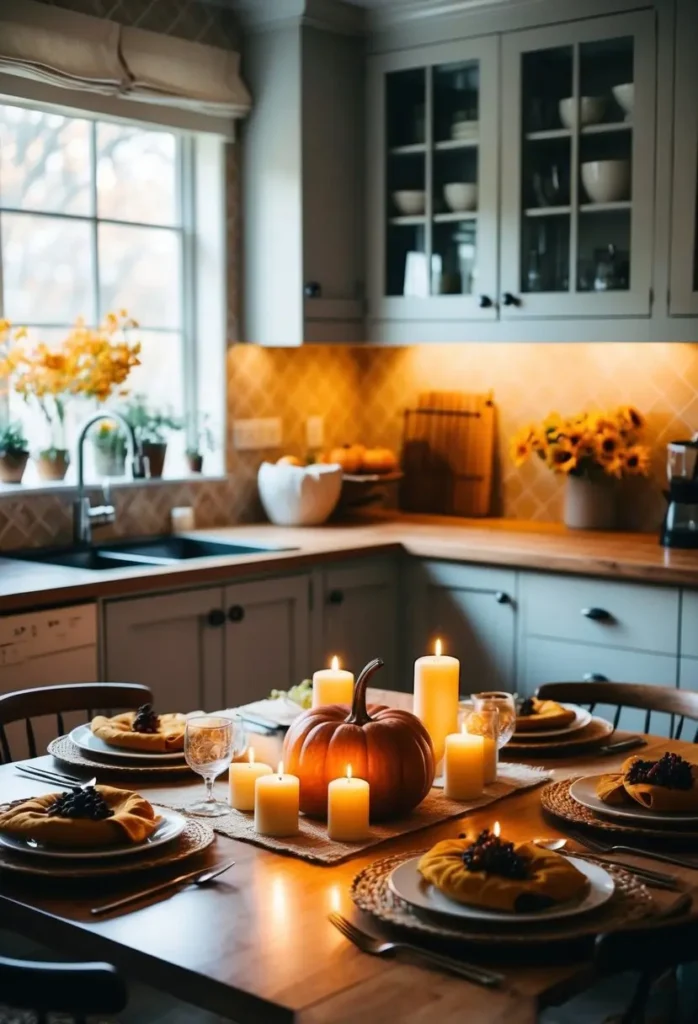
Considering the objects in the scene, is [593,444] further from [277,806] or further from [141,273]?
[277,806]

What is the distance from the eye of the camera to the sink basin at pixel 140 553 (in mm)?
4027

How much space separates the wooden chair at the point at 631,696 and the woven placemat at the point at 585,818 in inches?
25.6

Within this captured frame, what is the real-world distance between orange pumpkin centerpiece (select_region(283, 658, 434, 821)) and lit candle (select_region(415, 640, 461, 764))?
20 centimetres

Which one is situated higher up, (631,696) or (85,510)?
(85,510)

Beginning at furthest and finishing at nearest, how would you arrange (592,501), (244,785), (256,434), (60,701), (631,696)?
(256,434)
(592,501)
(631,696)
(60,701)
(244,785)

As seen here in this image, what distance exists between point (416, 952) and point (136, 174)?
3.37 m

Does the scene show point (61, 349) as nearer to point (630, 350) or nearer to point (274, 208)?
point (274, 208)

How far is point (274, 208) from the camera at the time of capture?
15.1 ft

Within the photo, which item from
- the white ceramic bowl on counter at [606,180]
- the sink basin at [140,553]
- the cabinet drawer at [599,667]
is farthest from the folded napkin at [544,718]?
the white ceramic bowl on counter at [606,180]

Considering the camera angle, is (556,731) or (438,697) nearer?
(438,697)

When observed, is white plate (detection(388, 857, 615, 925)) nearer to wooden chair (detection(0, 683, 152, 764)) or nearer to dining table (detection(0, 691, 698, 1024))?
dining table (detection(0, 691, 698, 1024))

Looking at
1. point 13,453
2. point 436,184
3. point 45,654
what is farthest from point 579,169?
point 45,654

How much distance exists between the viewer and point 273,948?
1590 millimetres

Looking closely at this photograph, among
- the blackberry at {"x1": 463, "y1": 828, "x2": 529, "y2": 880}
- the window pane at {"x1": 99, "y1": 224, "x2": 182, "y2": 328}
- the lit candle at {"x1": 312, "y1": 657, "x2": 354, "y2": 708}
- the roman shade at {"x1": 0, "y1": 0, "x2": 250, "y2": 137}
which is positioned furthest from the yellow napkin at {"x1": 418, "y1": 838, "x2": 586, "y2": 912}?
the window pane at {"x1": 99, "y1": 224, "x2": 182, "y2": 328}
